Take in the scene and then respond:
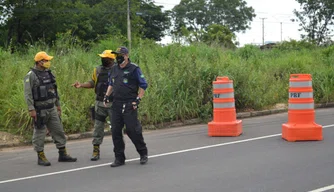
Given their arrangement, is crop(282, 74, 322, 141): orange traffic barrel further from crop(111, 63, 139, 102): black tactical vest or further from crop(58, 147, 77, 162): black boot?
crop(58, 147, 77, 162): black boot

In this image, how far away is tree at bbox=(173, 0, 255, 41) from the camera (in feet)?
250

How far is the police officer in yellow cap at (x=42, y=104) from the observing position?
784 centimetres

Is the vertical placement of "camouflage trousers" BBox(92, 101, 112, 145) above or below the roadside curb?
above

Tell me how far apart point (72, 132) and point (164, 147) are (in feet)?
10.1

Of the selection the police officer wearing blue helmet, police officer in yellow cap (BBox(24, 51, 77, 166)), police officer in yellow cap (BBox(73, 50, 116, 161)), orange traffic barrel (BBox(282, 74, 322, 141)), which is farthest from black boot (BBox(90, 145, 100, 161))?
orange traffic barrel (BBox(282, 74, 322, 141))

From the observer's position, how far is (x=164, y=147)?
938 cm

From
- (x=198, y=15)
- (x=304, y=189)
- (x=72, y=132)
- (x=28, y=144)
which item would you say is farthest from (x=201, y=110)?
(x=198, y=15)

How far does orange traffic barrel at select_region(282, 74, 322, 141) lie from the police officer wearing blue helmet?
3.35 m

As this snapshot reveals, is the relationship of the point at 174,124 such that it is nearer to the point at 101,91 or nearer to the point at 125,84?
the point at 101,91

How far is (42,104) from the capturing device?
7984 millimetres

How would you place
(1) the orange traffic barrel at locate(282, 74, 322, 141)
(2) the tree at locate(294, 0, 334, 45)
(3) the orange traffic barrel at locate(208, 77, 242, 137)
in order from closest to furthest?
(1) the orange traffic barrel at locate(282, 74, 322, 141) → (3) the orange traffic barrel at locate(208, 77, 242, 137) → (2) the tree at locate(294, 0, 334, 45)

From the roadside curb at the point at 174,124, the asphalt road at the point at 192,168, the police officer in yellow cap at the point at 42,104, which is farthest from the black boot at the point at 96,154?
the roadside curb at the point at 174,124

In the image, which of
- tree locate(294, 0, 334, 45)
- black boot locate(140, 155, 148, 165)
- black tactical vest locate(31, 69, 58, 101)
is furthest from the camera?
tree locate(294, 0, 334, 45)

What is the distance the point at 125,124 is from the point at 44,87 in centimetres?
157
